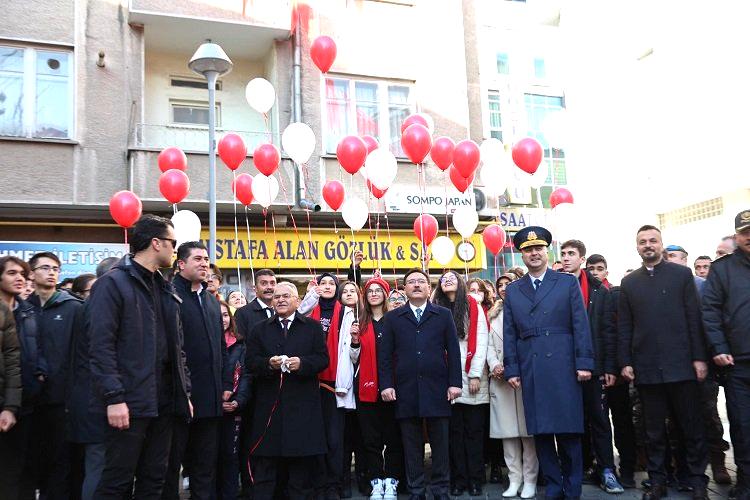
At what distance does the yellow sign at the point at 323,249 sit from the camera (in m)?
14.6

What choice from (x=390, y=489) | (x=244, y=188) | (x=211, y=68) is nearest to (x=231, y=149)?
(x=244, y=188)

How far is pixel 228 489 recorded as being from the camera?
6.66 m

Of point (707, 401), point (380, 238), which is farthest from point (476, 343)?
point (380, 238)

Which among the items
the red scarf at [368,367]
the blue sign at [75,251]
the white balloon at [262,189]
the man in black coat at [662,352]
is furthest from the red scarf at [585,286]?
the blue sign at [75,251]

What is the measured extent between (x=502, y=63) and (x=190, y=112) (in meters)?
11.9

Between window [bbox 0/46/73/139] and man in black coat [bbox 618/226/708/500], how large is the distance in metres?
10.8

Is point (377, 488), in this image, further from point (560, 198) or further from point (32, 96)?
point (32, 96)

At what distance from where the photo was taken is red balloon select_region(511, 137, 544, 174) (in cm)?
1140

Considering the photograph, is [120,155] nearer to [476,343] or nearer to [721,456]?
[476,343]

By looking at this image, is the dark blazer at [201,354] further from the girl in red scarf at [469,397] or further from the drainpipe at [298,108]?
the drainpipe at [298,108]

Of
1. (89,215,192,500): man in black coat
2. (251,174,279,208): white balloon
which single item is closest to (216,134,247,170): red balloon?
(251,174,279,208): white balloon

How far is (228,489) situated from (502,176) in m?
6.76

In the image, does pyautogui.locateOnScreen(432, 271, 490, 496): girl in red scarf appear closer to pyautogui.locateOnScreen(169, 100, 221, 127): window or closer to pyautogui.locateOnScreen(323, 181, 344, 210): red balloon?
pyautogui.locateOnScreen(323, 181, 344, 210): red balloon

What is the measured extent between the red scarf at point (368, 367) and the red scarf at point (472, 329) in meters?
0.91
